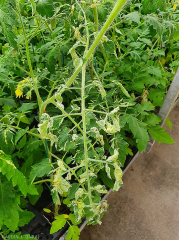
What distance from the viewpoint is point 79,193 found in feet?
2.88

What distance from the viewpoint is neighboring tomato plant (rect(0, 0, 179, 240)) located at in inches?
34.6

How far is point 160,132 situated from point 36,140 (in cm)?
87

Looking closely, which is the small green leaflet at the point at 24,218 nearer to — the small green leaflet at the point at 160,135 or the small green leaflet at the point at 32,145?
the small green leaflet at the point at 32,145

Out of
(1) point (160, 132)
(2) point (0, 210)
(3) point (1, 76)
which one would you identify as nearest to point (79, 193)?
(2) point (0, 210)

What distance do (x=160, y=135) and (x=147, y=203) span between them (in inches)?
28.6

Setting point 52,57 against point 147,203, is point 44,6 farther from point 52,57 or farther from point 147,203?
point 147,203

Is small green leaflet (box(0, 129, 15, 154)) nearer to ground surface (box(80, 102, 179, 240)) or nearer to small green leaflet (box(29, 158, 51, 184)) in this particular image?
small green leaflet (box(29, 158, 51, 184))

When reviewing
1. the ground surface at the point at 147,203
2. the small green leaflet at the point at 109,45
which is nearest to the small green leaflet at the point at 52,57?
the small green leaflet at the point at 109,45

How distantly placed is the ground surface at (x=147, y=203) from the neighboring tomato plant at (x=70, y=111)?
457 mm

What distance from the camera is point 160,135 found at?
170cm

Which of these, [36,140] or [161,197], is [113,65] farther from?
[161,197]

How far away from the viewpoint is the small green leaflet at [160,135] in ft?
5.54

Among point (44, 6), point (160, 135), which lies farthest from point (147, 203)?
point (44, 6)

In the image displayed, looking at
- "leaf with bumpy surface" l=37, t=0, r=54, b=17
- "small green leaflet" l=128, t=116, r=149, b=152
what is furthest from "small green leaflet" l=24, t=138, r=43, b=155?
"leaf with bumpy surface" l=37, t=0, r=54, b=17
